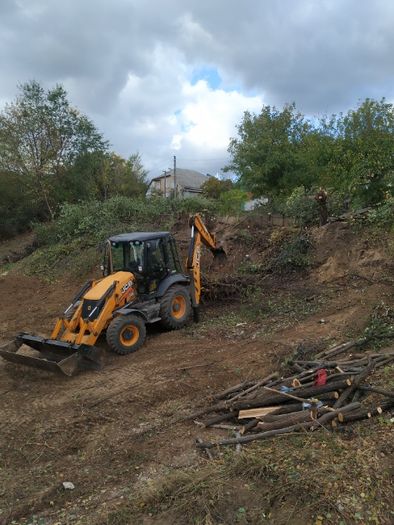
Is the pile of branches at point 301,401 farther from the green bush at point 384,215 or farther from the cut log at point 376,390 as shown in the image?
the green bush at point 384,215

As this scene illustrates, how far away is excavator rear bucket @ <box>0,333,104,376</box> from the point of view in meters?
7.08

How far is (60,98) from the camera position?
23234 mm

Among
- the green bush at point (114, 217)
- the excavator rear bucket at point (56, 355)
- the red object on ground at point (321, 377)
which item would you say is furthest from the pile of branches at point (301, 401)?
the green bush at point (114, 217)

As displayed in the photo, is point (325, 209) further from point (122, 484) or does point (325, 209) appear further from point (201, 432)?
point (122, 484)

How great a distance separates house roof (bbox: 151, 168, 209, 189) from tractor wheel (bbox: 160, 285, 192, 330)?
160 ft

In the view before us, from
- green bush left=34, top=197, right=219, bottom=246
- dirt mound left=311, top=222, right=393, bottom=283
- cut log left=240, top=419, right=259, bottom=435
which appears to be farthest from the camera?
green bush left=34, top=197, right=219, bottom=246

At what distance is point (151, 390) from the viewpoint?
21.6 feet

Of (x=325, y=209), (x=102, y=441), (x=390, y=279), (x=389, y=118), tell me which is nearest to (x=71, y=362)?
(x=102, y=441)

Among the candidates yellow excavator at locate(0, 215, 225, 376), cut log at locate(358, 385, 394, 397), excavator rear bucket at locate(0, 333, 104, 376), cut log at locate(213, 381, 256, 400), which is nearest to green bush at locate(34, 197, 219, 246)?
yellow excavator at locate(0, 215, 225, 376)

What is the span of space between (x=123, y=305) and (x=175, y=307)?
4.60 ft

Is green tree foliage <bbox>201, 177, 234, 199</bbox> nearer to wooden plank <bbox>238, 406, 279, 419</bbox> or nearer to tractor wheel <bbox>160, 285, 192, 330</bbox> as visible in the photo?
tractor wheel <bbox>160, 285, 192, 330</bbox>

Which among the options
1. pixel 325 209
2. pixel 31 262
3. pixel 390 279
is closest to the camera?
pixel 390 279

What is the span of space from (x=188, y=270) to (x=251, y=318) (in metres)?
1.71

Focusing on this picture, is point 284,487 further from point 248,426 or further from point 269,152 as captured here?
point 269,152
